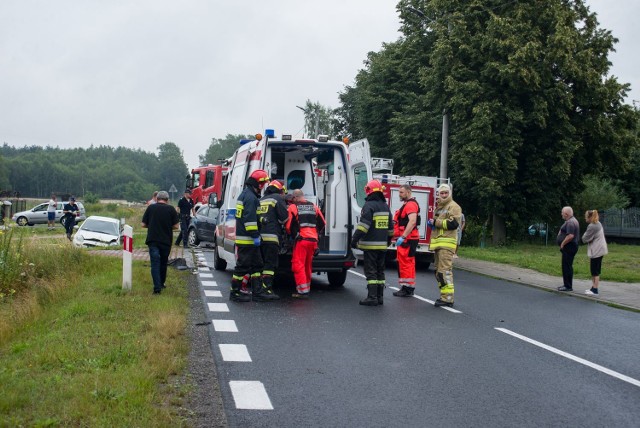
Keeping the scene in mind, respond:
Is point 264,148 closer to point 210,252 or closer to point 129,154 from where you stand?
point 210,252

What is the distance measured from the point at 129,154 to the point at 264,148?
18238 centimetres

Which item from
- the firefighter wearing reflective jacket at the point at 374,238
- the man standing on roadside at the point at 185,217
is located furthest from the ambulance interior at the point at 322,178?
the man standing on roadside at the point at 185,217

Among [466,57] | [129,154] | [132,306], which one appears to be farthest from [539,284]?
[129,154]

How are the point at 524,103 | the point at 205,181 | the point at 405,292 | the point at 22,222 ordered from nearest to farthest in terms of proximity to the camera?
1. the point at 405,292
2. the point at 22,222
3. the point at 524,103
4. the point at 205,181

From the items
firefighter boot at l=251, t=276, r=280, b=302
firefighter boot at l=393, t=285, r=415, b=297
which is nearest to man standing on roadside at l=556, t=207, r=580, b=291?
firefighter boot at l=393, t=285, r=415, b=297

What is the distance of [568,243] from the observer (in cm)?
1473

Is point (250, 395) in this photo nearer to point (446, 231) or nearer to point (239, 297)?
point (239, 297)

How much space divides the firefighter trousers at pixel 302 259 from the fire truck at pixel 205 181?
906 inches

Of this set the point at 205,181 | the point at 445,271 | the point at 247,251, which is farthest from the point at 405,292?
the point at 205,181

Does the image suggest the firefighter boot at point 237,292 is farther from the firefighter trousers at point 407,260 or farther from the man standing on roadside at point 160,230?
the firefighter trousers at point 407,260

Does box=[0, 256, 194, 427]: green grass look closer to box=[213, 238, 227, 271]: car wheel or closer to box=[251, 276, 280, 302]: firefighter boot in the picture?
box=[251, 276, 280, 302]: firefighter boot

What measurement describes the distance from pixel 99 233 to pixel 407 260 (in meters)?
14.5

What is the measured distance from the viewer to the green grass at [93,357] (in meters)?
4.91

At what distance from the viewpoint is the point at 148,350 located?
6.84 meters
